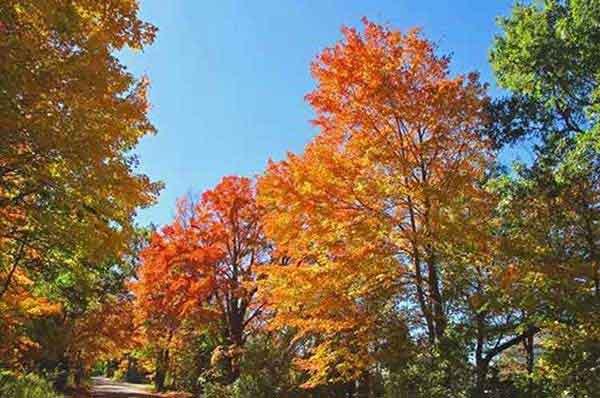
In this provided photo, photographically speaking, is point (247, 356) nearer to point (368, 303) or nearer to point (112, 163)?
point (368, 303)

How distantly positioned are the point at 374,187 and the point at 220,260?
13.4 m

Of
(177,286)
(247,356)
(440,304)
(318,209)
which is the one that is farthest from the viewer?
(177,286)

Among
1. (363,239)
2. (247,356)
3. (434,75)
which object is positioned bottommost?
(247,356)

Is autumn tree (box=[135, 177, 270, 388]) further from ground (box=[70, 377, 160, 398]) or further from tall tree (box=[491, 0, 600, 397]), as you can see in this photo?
tall tree (box=[491, 0, 600, 397])

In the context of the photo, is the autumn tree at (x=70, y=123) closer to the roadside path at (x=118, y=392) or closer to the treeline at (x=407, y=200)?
the treeline at (x=407, y=200)

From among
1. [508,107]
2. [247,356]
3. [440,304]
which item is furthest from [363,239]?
[247,356]

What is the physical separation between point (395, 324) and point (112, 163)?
7.42m

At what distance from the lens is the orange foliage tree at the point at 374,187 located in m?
11.8

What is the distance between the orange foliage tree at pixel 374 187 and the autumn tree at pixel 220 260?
10.4 meters

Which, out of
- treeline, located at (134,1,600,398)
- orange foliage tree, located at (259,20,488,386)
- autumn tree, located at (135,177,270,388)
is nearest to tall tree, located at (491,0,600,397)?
treeline, located at (134,1,600,398)

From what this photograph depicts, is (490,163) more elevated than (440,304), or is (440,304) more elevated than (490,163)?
(490,163)

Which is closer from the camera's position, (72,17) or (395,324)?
(72,17)

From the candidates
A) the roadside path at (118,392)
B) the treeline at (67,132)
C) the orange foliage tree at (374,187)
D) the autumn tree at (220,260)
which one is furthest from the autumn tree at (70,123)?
the roadside path at (118,392)

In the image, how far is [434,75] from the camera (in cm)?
1279
